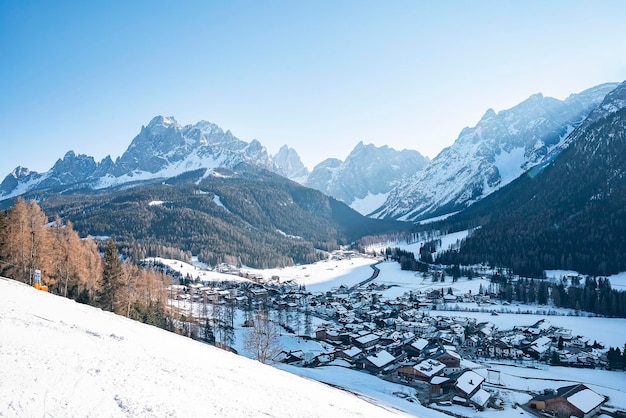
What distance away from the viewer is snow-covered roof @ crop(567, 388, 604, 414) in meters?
41.6

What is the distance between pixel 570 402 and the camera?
41.7 meters

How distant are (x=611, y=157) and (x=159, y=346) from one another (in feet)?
731

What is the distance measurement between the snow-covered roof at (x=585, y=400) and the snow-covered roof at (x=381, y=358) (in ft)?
77.1

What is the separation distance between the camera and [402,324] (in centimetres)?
8506

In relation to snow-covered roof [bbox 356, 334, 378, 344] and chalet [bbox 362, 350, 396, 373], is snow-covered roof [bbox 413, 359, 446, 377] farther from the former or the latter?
snow-covered roof [bbox 356, 334, 378, 344]

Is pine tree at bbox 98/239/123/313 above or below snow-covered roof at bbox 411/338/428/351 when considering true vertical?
above

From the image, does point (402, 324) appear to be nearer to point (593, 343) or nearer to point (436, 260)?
point (593, 343)

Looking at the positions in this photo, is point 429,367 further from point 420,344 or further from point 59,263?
point 59,263

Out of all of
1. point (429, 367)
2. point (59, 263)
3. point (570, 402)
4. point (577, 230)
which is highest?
point (59, 263)

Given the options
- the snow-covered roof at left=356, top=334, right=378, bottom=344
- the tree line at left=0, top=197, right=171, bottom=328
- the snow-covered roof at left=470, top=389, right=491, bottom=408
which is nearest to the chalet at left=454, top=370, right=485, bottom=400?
the snow-covered roof at left=470, top=389, right=491, bottom=408

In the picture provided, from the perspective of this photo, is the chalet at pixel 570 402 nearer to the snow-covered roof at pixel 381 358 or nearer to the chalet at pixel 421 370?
the chalet at pixel 421 370

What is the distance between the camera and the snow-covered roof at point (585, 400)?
41.6m

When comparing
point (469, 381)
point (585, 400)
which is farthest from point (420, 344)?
point (585, 400)

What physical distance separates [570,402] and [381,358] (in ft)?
81.0
